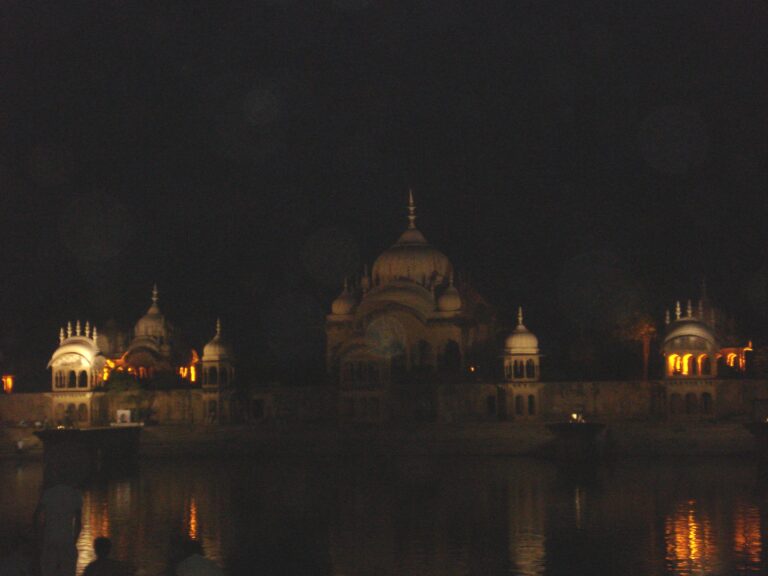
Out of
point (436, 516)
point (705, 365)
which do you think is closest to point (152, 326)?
point (705, 365)

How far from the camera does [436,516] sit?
92.2 ft

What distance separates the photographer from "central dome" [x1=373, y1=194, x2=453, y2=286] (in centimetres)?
5728

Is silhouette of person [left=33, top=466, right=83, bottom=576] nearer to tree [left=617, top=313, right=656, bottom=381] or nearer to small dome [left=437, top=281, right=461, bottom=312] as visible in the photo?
tree [left=617, top=313, right=656, bottom=381]

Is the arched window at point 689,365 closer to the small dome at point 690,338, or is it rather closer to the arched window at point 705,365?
the arched window at point 705,365

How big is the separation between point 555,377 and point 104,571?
39.3m

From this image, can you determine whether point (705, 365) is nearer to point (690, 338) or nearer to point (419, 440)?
point (690, 338)

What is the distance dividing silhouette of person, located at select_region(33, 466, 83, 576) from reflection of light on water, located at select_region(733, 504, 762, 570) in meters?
11.5

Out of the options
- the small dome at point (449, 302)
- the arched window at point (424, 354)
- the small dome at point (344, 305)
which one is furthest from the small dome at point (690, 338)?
the small dome at point (344, 305)

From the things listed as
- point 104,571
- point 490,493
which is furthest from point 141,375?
point 104,571

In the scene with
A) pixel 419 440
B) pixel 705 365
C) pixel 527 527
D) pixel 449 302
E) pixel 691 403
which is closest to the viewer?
pixel 527 527

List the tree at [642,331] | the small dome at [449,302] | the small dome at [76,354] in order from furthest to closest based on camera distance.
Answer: the small dome at [449,302]
the small dome at [76,354]
the tree at [642,331]

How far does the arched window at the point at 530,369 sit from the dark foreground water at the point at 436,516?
7.00m

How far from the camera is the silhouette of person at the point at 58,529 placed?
12.5 meters

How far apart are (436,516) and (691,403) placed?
20708mm
